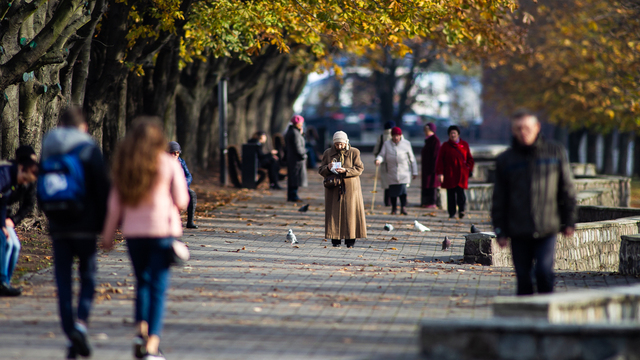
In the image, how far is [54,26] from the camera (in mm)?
9812

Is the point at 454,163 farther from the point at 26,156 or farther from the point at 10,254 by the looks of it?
the point at 26,156

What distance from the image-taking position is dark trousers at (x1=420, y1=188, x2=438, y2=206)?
16781 millimetres

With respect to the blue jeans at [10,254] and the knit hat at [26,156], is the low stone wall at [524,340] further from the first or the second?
the blue jeans at [10,254]

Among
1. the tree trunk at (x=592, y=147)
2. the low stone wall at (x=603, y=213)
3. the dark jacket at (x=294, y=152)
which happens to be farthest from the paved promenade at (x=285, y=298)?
the tree trunk at (x=592, y=147)

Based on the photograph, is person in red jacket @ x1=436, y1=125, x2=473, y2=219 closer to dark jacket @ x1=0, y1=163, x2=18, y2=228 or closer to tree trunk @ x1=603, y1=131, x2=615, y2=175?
dark jacket @ x1=0, y1=163, x2=18, y2=228

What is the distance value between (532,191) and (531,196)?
0.04 meters

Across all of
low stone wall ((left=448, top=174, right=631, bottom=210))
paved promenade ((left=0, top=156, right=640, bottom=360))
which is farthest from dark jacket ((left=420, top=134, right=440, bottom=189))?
paved promenade ((left=0, top=156, right=640, bottom=360))

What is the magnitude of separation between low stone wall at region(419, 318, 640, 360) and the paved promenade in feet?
1.13

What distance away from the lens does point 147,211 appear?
16.6 feet

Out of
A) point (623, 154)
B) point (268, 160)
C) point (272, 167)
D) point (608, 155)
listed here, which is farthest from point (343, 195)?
point (623, 154)

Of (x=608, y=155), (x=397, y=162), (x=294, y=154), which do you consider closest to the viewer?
(x=397, y=162)

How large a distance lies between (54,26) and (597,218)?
9574mm

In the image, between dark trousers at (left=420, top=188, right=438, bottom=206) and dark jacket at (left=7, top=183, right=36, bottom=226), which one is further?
dark trousers at (left=420, top=188, right=438, bottom=206)

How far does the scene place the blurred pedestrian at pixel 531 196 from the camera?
5762mm
